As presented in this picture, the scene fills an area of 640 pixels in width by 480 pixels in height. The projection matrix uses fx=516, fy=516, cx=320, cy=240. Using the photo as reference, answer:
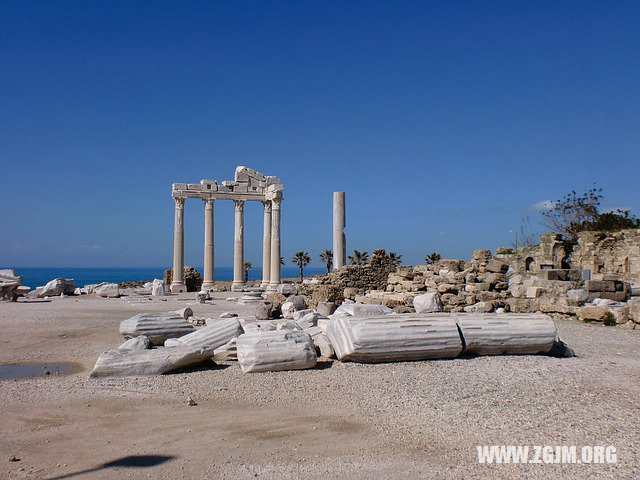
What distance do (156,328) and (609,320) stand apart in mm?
11353

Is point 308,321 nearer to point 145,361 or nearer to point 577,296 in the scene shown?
point 145,361

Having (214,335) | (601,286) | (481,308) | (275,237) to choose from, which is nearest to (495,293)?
(481,308)

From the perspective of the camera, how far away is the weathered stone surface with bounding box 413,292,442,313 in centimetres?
1394

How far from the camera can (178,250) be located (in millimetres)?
32812

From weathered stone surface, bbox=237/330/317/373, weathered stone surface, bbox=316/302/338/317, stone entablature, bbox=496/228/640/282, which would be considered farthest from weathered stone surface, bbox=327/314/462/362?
stone entablature, bbox=496/228/640/282

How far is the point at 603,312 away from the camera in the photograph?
1366cm

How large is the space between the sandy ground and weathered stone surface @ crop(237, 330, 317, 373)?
0.25 m

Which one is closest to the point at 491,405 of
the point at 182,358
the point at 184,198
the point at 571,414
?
the point at 571,414

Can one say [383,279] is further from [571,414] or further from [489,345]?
[571,414]

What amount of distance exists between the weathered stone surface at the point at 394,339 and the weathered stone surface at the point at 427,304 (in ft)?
17.1

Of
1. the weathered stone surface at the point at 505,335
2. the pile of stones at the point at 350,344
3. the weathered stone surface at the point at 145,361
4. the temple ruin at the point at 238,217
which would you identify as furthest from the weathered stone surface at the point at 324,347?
the temple ruin at the point at 238,217

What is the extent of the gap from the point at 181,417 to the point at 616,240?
22.5 metres

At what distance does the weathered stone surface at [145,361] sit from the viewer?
25.0ft

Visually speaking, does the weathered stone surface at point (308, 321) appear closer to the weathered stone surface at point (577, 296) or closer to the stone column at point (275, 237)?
the weathered stone surface at point (577, 296)
